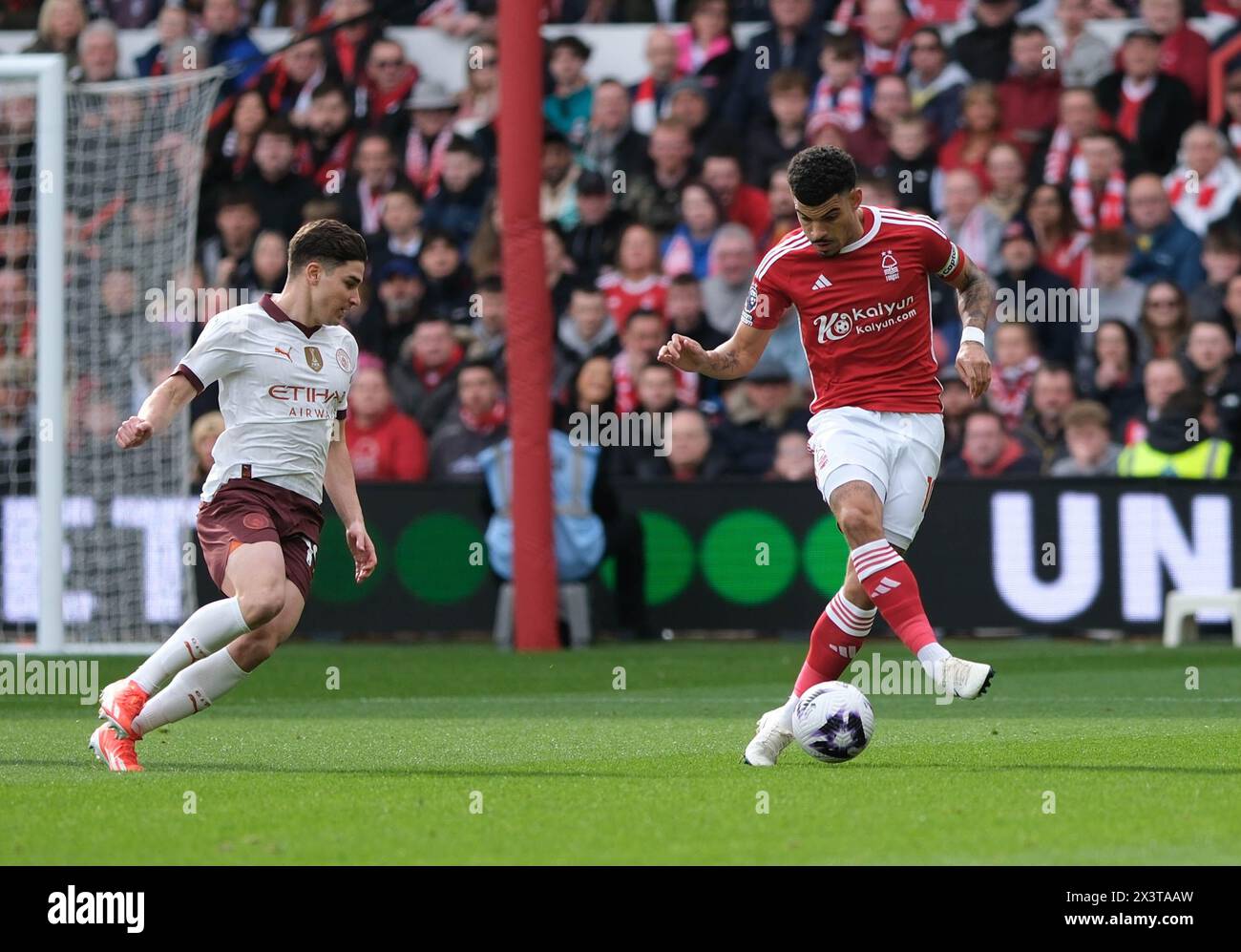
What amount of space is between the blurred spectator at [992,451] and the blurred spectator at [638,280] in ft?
8.66

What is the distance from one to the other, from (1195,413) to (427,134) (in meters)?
6.59

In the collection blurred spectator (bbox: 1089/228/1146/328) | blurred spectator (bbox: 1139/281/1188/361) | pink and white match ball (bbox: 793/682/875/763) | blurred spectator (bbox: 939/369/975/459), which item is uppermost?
blurred spectator (bbox: 1089/228/1146/328)

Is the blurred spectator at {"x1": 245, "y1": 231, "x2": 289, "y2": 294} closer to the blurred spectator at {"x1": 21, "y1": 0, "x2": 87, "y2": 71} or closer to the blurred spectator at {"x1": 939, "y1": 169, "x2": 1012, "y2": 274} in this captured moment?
the blurred spectator at {"x1": 21, "y1": 0, "x2": 87, "y2": 71}

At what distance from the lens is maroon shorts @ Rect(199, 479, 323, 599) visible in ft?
26.6

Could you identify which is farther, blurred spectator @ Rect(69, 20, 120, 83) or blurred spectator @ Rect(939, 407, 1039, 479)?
blurred spectator @ Rect(69, 20, 120, 83)

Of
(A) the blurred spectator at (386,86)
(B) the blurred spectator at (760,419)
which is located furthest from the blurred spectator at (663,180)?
(A) the blurred spectator at (386,86)

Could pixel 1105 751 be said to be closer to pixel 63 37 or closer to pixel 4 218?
pixel 4 218

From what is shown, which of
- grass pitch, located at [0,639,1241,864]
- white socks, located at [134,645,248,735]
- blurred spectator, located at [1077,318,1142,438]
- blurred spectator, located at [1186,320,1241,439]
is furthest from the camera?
blurred spectator, located at [1077,318,1142,438]

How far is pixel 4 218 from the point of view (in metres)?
16.4

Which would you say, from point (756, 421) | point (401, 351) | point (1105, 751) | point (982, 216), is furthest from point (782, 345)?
point (1105, 751)

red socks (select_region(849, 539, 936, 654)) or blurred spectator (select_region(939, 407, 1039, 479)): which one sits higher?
blurred spectator (select_region(939, 407, 1039, 479))

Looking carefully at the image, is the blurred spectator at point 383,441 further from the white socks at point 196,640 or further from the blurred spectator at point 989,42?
the white socks at point 196,640

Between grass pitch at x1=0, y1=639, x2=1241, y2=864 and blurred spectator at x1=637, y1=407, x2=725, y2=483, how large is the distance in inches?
120

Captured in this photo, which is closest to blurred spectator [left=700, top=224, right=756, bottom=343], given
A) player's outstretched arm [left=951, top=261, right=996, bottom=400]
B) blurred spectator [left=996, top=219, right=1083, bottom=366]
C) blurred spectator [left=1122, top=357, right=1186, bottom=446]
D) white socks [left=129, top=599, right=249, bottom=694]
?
blurred spectator [left=996, top=219, right=1083, bottom=366]
